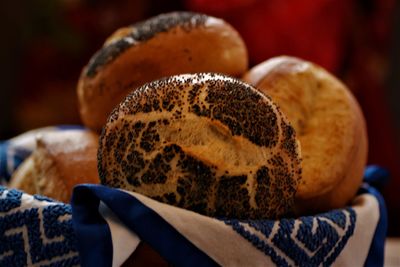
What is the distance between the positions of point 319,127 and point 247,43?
0.79 m

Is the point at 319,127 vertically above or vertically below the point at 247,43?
above

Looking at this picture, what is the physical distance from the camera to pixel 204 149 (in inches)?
20.2

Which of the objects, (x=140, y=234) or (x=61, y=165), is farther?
(x=61, y=165)

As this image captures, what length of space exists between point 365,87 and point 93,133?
103 cm

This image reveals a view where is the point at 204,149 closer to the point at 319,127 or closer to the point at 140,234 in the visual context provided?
the point at 140,234

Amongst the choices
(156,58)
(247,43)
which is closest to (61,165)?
(156,58)

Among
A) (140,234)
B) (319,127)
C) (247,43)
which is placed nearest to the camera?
(140,234)

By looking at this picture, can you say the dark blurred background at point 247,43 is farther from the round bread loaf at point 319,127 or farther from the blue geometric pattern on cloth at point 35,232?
the blue geometric pattern on cloth at point 35,232

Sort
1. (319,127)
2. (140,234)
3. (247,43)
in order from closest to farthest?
(140,234)
(319,127)
(247,43)

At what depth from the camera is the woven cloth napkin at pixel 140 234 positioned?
0.50 metres

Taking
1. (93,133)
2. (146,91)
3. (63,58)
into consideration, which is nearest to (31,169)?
(93,133)

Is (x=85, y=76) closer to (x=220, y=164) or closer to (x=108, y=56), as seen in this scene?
(x=108, y=56)

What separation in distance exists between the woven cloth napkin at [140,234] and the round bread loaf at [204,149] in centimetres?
2

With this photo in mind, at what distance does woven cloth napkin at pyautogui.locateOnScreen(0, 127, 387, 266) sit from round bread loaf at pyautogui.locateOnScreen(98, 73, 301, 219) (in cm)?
2
